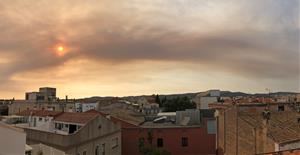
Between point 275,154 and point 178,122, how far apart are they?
3611cm

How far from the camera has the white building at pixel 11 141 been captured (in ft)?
46.2

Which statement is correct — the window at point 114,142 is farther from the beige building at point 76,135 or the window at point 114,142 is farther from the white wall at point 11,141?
the white wall at point 11,141

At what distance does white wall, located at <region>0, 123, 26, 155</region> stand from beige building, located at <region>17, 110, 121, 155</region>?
6.36m

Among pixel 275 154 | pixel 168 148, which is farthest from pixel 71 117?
pixel 275 154

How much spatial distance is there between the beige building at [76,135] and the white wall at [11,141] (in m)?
6.36

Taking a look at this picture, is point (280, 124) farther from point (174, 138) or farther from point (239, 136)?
point (174, 138)

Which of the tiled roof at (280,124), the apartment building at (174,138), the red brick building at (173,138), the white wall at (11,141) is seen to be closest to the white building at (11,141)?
the white wall at (11,141)

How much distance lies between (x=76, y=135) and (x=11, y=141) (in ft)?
48.0

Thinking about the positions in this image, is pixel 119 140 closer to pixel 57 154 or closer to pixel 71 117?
pixel 71 117

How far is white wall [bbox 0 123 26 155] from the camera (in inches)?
555

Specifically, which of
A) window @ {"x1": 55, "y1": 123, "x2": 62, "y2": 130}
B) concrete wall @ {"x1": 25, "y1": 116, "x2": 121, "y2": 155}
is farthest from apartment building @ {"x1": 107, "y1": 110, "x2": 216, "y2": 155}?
window @ {"x1": 55, "y1": 123, "x2": 62, "y2": 130}

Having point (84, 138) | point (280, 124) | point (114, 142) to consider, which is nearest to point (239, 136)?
point (280, 124)

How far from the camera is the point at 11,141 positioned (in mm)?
14688

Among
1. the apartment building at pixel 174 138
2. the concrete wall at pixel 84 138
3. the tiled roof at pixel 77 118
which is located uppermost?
the tiled roof at pixel 77 118
